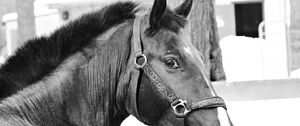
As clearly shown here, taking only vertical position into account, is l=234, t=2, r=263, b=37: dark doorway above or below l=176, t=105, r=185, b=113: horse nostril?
below

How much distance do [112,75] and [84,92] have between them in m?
0.17

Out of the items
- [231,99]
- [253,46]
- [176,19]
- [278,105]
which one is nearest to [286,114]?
[278,105]

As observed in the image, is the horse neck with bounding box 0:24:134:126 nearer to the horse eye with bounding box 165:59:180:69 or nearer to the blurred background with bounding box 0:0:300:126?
the horse eye with bounding box 165:59:180:69

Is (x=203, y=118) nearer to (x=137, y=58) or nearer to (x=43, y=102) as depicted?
(x=137, y=58)

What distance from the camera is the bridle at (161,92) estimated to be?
3404mm

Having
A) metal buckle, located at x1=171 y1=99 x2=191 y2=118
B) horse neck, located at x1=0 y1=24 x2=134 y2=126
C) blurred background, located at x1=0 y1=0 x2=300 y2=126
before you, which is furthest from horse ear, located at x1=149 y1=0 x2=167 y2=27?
blurred background, located at x1=0 y1=0 x2=300 y2=126

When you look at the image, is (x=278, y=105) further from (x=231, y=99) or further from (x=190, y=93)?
(x=190, y=93)

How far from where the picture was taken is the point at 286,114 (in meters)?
8.43

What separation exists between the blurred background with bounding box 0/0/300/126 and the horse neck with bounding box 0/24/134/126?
6.61ft

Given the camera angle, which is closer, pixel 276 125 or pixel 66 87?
pixel 66 87

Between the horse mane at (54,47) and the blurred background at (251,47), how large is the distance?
1899mm

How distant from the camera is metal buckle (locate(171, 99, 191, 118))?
11.3 feet

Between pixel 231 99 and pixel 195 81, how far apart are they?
218 inches

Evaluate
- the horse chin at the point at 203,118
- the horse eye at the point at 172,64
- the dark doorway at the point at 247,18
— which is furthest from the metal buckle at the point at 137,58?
the dark doorway at the point at 247,18
